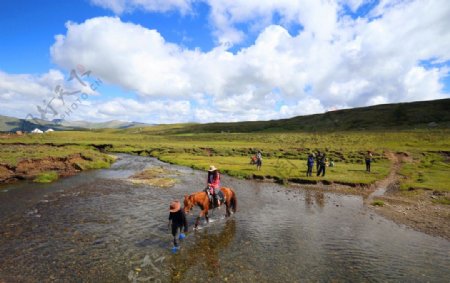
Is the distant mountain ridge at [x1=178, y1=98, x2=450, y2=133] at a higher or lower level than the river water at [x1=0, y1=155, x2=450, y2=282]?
higher

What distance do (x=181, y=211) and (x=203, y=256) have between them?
2.73m

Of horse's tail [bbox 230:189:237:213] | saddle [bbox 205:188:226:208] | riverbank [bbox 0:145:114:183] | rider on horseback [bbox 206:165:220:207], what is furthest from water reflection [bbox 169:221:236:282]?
riverbank [bbox 0:145:114:183]

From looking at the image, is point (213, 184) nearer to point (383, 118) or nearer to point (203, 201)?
point (203, 201)

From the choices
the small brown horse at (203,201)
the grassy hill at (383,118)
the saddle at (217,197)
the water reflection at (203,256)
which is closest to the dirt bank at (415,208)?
the small brown horse at (203,201)

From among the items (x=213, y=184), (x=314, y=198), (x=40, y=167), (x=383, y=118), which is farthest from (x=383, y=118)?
(x=40, y=167)

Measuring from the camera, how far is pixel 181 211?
16156 mm

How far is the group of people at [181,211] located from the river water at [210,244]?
0.77 meters

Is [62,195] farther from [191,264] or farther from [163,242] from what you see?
[191,264]

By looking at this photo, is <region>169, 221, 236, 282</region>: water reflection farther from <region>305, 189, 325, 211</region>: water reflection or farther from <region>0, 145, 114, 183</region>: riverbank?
<region>0, 145, 114, 183</region>: riverbank

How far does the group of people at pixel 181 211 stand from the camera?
627 inches

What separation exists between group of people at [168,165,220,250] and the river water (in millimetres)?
774

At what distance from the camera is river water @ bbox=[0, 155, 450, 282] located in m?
13.9

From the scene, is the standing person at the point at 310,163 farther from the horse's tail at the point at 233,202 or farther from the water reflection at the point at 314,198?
the horse's tail at the point at 233,202

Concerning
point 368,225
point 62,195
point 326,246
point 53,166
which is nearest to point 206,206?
point 326,246
